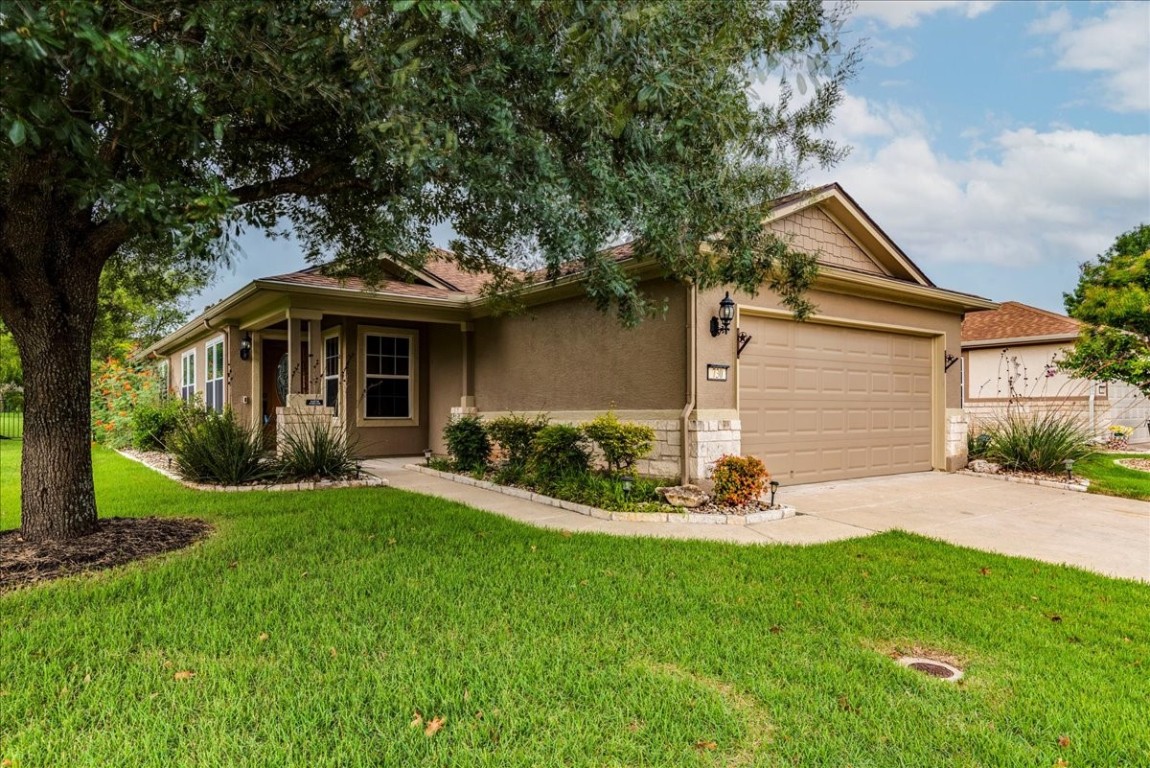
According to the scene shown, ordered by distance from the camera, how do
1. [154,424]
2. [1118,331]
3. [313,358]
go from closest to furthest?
1. [313,358]
2. [154,424]
3. [1118,331]

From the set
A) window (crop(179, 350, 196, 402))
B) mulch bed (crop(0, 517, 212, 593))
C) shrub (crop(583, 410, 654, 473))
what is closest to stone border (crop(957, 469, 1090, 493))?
shrub (crop(583, 410, 654, 473))

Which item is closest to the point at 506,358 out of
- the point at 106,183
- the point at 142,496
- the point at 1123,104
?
the point at 142,496

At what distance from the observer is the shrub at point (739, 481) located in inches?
274

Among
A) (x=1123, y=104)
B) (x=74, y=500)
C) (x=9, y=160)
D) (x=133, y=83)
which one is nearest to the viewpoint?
(x=133, y=83)

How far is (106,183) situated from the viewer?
136 inches

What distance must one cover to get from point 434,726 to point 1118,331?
1850 cm

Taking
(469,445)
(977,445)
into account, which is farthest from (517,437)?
(977,445)

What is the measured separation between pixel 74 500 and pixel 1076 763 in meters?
6.53

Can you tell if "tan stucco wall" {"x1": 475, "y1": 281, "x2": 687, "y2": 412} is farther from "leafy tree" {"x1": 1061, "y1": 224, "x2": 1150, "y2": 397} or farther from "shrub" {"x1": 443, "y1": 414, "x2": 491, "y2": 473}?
"leafy tree" {"x1": 1061, "y1": 224, "x2": 1150, "y2": 397}

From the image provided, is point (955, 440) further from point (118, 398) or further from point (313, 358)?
point (118, 398)

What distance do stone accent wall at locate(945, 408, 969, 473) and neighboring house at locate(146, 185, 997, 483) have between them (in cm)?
4

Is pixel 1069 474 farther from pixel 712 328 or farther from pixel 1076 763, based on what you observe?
pixel 1076 763

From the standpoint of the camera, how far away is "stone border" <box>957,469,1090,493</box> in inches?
344

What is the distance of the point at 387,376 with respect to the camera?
12195mm
